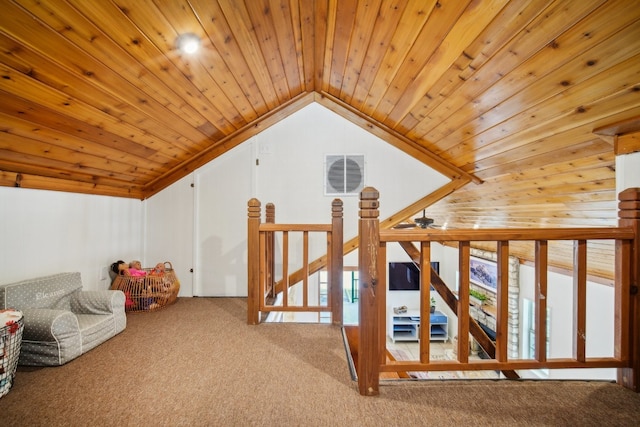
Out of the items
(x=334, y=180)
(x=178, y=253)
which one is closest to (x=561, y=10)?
(x=334, y=180)

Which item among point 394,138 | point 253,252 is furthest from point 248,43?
point 394,138

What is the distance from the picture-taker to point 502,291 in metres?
1.53

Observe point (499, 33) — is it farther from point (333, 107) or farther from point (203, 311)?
point (203, 311)

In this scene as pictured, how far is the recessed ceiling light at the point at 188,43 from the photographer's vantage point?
169 centimetres

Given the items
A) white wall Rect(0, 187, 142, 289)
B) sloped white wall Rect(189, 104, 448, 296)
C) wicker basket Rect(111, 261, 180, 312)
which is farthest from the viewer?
sloped white wall Rect(189, 104, 448, 296)

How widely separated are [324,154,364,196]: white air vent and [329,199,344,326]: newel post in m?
1.03

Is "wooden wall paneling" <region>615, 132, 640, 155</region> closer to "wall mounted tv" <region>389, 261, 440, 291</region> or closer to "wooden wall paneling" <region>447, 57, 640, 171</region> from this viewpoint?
"wooden wall paneling" <region>447, 57, 640, 171</region>

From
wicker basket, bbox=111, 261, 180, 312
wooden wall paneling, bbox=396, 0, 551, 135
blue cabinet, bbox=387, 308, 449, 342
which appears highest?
wooden wall paneling, bbox=396, 0, 551, 135

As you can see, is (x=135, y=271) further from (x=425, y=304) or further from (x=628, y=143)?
(x=628, y=143)

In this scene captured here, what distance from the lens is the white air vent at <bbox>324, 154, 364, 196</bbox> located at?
3326 millimetres

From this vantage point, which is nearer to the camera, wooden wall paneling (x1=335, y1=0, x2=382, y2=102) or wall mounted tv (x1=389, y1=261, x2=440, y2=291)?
wooden wall paneling (x1=335, y1=0, x2=382, y2=102)

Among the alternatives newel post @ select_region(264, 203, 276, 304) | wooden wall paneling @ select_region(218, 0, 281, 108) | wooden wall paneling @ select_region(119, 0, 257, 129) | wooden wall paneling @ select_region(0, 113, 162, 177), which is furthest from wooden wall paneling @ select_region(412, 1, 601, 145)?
wooden wall paneling @ select_region(0, 113, 162, 177)

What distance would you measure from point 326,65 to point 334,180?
3.97 ft

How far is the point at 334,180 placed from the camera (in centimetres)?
335
